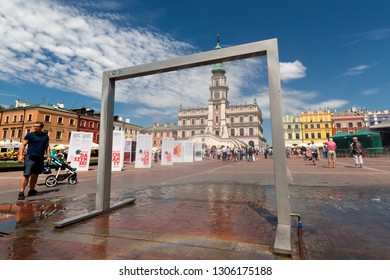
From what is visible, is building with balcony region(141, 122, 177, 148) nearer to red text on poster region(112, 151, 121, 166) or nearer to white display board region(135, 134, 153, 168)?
white display board region(135, 134, 153, 168)

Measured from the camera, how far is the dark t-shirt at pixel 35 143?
206 inches

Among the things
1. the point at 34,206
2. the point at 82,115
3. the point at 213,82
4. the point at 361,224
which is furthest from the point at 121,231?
the point at 213,82

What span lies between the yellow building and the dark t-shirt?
7570cm

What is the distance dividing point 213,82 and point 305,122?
3737 centimetres

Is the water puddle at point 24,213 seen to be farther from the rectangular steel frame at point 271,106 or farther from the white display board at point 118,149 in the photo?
the white display board at point 118,149

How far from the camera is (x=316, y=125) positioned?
69.0 m

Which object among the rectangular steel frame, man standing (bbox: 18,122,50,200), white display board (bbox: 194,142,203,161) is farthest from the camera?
white display board (bbox: 194,142,203,161)

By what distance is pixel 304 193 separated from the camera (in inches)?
211

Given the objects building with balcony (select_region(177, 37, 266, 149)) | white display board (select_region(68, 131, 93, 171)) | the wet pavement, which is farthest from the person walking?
building with balcony (select_region(177, 37, 266, 149))

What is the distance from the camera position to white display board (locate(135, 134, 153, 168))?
1537 cm

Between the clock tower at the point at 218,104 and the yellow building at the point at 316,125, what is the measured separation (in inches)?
1012

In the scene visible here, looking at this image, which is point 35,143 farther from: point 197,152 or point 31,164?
point 197,152

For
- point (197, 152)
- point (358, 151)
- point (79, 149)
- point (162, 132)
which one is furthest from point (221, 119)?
point (79, 149)

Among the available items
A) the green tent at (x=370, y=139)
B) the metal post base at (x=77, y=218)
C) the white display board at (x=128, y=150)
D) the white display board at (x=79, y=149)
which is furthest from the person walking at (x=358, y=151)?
the green tent at (x=370, y=139)
